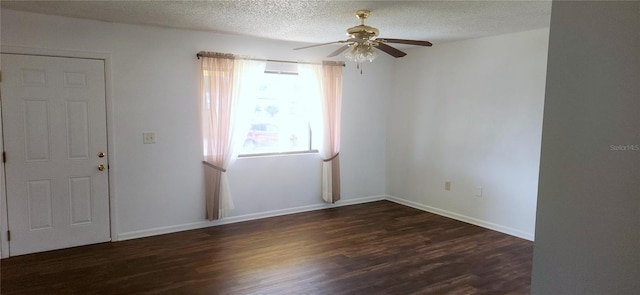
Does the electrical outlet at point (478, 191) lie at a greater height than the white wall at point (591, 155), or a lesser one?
lesser

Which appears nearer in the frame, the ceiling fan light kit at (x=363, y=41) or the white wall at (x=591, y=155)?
the white wall at (x=591, y=155)

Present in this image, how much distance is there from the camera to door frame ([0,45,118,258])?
3584 millimetres

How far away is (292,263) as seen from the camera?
3.59m

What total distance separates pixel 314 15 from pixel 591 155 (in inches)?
112

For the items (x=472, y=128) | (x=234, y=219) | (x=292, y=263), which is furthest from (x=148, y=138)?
(x=472, y=128)

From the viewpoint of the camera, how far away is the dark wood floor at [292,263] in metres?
3.11

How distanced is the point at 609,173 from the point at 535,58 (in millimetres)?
3596

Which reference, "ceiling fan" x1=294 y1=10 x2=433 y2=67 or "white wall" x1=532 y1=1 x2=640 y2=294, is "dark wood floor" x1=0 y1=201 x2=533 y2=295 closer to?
"ceiling fan" x1=294 y1=10 x2=433 y2=67

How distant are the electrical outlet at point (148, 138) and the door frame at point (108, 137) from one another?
301mm

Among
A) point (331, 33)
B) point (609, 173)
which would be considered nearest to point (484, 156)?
point (331, 33)

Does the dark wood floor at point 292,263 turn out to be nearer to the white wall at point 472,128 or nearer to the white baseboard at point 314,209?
the white baseboard at point 314,209

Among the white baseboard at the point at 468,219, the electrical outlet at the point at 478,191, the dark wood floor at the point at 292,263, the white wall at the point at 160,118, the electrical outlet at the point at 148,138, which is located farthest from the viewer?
the electrical outlet at the point at 478,191

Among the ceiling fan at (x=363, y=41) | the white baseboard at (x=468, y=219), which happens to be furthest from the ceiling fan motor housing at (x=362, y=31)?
the white baseboard at (x=468, y=219)

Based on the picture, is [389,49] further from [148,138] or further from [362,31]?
[148,138]
